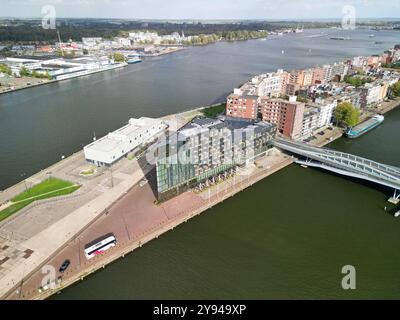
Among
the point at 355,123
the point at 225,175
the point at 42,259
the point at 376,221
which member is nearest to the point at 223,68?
the point at 355,123

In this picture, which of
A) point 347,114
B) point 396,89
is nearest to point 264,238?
point 347,114

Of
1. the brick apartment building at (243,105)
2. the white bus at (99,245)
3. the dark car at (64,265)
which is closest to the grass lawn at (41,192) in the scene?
the white bus at (99,245)

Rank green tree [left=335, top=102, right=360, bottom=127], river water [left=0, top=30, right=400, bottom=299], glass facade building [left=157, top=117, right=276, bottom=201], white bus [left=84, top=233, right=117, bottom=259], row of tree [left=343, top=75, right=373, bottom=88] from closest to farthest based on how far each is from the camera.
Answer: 1. river water [left=0, top=30, right=400, bottom=299]
2. white bus [left=84, top=233, right=117, bottom=259]
3. glass facade building [left=157, top=117, right=276, bottom=201]
4. green tree [left=335, top=102, right=360, bottom=127]
5. row of tree [left=343, top=75, right=373, bottom=88]

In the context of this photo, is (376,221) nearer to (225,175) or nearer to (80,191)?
(225,175)

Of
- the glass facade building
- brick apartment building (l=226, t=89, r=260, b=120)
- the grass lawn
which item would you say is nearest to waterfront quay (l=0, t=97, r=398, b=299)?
the grass lawn

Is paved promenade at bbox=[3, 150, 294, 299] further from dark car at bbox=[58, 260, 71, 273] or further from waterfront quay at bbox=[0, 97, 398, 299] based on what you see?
dark car at bbox=[58, 260, 71, 273]
